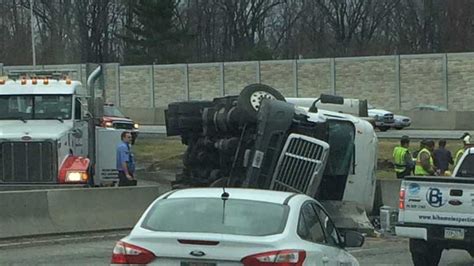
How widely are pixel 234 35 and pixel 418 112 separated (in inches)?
2251

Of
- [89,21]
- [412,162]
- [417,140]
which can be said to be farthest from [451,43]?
[412,162]

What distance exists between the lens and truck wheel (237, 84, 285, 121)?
17.2 metres

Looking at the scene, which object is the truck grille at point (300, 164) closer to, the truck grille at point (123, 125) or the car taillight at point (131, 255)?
the car taillight at point (131, 255)

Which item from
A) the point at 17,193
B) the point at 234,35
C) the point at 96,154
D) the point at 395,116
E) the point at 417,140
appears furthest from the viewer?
the point at 234,35

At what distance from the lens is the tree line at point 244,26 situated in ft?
318

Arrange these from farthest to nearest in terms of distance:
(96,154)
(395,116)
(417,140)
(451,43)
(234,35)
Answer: (234,35) < (451,43) < (395,116) < (417,140) < (96,154)

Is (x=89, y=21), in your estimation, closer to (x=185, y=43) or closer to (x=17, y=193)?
(x=185, y=43)

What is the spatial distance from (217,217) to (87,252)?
721 centimetres

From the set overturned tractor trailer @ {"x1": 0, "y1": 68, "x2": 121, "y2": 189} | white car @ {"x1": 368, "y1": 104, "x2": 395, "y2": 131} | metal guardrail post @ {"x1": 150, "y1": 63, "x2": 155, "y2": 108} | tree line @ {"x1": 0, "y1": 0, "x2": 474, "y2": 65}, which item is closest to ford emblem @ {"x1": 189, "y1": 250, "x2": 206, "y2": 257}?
overturned tractor trailer @ {"x1": 0, "y1": 68, "x2": 121, "y2": 189}

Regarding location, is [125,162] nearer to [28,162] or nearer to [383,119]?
[28,162]

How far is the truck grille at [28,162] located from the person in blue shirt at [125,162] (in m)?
1.94

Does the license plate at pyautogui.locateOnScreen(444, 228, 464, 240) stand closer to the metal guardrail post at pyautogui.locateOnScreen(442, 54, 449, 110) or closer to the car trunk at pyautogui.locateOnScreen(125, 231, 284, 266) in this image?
the car trunk at pyautogui.locateOnScreen(125, 231, 284, 266)

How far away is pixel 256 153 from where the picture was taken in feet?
54.3

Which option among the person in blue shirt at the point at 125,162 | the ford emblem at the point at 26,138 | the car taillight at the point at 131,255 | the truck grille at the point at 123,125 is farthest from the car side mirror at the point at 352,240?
the truck grille at the point at 123,125
